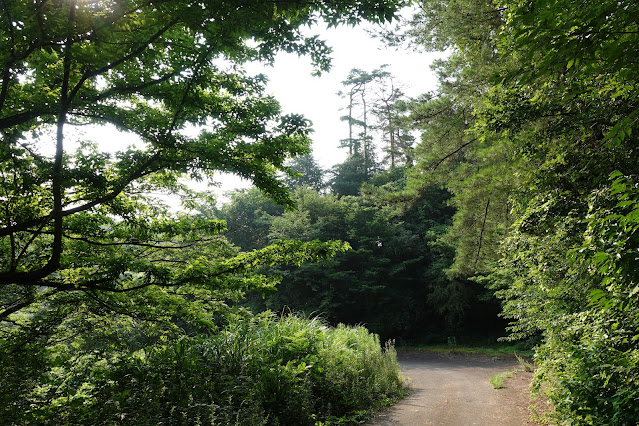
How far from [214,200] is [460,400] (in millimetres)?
6886

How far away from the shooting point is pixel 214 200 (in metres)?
7.19

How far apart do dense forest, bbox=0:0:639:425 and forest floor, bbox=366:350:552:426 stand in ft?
2.19

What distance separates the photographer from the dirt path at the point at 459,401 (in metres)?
6.36

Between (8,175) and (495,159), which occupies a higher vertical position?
(495,159)

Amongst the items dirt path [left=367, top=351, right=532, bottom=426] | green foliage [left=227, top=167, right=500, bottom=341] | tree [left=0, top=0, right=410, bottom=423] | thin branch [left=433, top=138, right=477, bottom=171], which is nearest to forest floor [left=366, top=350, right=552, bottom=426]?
dirt path [left=367, top=351, right=532, bottom=426]

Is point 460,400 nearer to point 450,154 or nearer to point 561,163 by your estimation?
point 561,163

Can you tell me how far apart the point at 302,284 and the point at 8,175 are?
64.0 feet

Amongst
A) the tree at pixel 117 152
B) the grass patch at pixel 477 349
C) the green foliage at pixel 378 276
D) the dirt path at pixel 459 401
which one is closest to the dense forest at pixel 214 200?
the tree at pixel 117 152

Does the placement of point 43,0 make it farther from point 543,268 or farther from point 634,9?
point 543,268

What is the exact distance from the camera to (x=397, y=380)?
9359 millimetres

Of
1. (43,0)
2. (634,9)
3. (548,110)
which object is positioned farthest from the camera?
(548,110)

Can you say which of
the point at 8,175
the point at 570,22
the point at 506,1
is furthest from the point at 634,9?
the point at 8,175

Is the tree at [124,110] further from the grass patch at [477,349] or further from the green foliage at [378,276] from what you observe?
the grass patch at [477,349]

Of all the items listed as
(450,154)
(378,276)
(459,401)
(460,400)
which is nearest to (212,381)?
(459,401)
